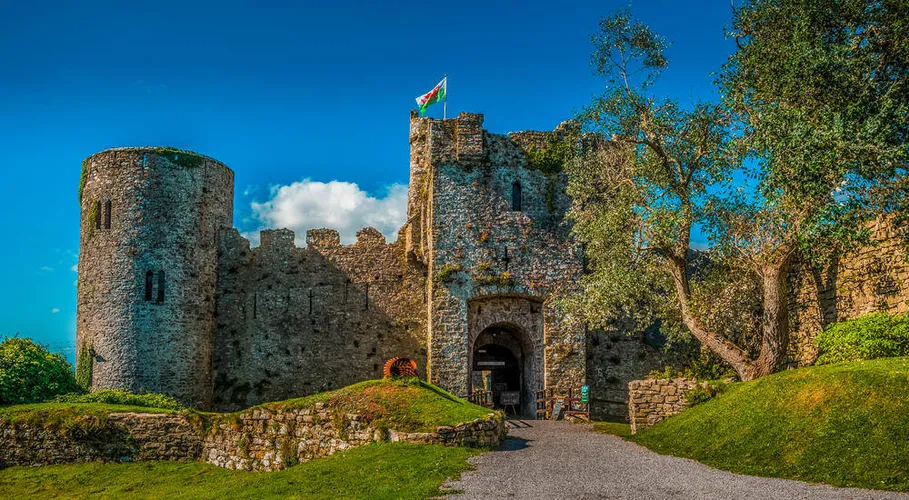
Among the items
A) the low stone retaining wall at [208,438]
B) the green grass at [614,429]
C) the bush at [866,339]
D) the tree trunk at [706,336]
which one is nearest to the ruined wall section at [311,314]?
the green grass at [614,429]

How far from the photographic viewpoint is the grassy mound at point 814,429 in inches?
545

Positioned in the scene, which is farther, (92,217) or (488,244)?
(92,217)

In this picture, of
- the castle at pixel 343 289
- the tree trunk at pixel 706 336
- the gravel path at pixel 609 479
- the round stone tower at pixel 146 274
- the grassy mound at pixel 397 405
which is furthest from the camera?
the round stone tower at pixel 146 274

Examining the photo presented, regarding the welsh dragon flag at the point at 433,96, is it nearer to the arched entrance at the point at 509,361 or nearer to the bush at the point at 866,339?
the arched entrance at the point at 509,361

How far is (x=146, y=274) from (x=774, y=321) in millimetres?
21973

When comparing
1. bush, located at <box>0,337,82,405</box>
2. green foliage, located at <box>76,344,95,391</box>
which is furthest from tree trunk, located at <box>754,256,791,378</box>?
green foliage, located at <box>76,344,95,391</box>

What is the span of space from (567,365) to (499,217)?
5.73m

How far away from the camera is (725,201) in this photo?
75.4ft

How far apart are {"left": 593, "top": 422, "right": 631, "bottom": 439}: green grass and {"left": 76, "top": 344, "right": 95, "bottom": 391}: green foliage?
60.0 feet

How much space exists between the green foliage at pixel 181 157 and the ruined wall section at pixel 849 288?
22030mm

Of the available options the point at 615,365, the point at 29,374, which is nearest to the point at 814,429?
the point at 615,365

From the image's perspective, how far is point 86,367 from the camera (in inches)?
1151

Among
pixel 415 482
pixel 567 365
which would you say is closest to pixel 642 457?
pixel 415 482

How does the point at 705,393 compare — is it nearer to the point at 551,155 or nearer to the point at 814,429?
the point at 814,429
